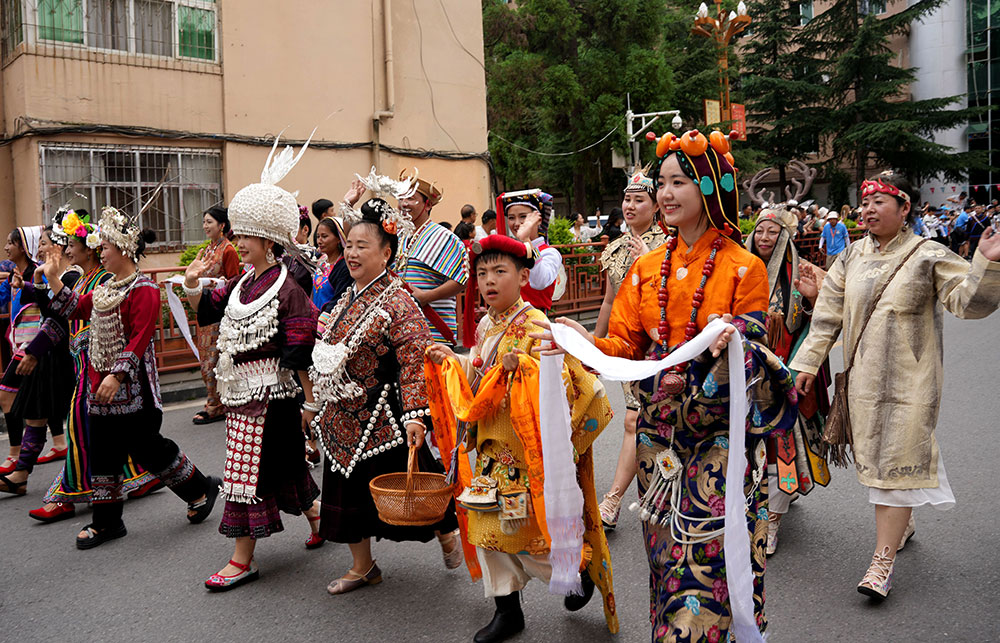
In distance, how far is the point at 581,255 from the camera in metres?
14.1

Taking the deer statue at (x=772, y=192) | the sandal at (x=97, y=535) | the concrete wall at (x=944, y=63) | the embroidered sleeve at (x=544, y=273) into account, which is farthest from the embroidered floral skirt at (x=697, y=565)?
the concrete wall at (x=944, y=63)

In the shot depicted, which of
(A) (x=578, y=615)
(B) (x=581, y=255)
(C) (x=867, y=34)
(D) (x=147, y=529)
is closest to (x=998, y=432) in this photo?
(A) (x=578, y=615)

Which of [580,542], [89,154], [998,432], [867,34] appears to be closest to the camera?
[580,542]

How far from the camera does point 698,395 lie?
2.94m

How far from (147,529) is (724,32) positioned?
66.9 ft

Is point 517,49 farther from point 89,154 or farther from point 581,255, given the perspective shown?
point 89,154

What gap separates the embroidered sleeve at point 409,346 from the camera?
13.4 ft

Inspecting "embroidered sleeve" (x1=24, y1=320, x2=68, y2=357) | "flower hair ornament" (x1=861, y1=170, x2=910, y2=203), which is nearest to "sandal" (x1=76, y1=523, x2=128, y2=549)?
"embroidered sleeve" (x1=24, y1=320, x2=68, y2=357)

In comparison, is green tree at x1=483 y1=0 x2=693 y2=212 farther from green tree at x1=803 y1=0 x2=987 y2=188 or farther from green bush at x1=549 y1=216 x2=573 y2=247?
green tree at x1=803 y1=0 x2=987 y2=188

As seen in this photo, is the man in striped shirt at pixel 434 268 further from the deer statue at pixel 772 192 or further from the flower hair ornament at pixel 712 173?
the flower hair ornament at pixel 712 173

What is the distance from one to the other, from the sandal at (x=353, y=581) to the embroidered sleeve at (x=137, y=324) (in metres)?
1.92

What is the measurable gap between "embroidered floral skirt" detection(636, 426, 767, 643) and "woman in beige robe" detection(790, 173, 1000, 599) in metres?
1.33

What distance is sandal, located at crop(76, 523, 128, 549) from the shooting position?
506 cm

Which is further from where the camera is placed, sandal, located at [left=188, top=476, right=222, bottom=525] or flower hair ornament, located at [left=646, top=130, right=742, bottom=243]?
sandal, located at [left=188, top=476, right=222, bottom=525]
